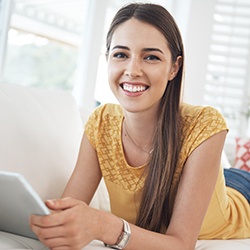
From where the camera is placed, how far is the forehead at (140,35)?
1411mm

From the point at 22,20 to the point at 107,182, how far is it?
183 centimetres

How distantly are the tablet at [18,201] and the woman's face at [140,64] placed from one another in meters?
0.49

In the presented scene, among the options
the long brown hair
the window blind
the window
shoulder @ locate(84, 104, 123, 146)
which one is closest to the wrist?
the long brown hair

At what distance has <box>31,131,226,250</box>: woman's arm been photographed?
1.00m

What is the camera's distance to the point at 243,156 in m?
2.78

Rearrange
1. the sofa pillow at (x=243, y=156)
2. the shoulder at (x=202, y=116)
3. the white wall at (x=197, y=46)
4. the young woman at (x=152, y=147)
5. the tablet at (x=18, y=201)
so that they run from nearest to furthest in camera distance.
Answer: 1. the tablet at (x=18, y=201)
2. the young woman at (x=152, y=147)
3. the shoulder at (x=202, y=116)
4. the sofa pillow at (x=243, y=156)
5. the white wall at (x=197, y=46)

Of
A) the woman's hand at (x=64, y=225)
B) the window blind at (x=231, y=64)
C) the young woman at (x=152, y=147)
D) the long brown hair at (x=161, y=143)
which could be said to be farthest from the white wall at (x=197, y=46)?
the woman's hand at (x=64, y=225)

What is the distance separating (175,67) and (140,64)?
144 millimetres

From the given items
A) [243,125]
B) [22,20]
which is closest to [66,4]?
[22,20]

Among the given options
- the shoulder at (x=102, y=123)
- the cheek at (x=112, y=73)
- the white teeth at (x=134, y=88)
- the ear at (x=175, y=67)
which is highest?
the ear at (x=175, y=67)

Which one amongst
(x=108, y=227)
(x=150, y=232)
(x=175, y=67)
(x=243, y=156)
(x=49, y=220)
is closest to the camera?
(x=49, y=220)

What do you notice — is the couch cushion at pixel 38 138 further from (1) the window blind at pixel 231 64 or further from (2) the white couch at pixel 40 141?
(1) the window blind at pixel 231 64

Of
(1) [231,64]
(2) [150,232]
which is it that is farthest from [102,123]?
(1) [231,64]

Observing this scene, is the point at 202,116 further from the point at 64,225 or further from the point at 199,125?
the point at 64,225
